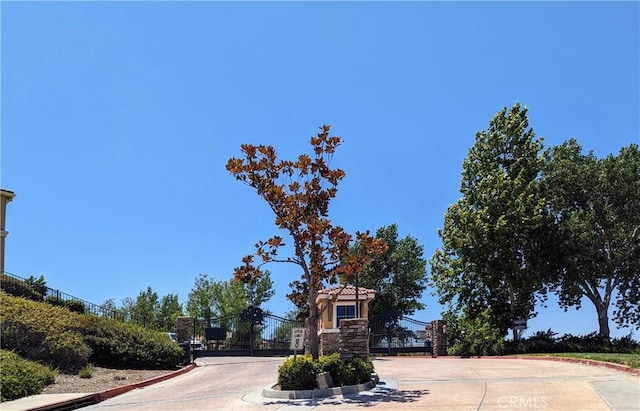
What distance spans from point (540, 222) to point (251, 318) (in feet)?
46.5

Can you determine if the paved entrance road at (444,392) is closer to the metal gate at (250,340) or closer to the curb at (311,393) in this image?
the curb at (311,393)

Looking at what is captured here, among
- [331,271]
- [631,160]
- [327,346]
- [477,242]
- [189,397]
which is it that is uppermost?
[631,160]

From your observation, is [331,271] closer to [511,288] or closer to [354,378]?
[354,378]

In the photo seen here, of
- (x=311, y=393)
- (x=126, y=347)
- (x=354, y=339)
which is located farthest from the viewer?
(x=126, y=347)

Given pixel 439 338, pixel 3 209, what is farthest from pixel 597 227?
pixel 3 209

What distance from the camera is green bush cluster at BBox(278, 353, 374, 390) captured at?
13953mm

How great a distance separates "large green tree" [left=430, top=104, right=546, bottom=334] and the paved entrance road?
10.5 metres

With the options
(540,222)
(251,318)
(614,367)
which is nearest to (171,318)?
(251,318)

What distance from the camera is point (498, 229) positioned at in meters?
27.7

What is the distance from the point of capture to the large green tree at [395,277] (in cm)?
4238

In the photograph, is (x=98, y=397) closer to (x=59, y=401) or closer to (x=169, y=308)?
(x=59, y=401)

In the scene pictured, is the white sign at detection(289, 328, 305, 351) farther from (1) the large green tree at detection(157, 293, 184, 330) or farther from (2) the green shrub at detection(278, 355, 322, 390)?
(1) the large green tree at detection(157, 293, 184, 330)

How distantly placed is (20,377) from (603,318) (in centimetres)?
2688

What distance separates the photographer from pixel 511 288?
29.1 m
